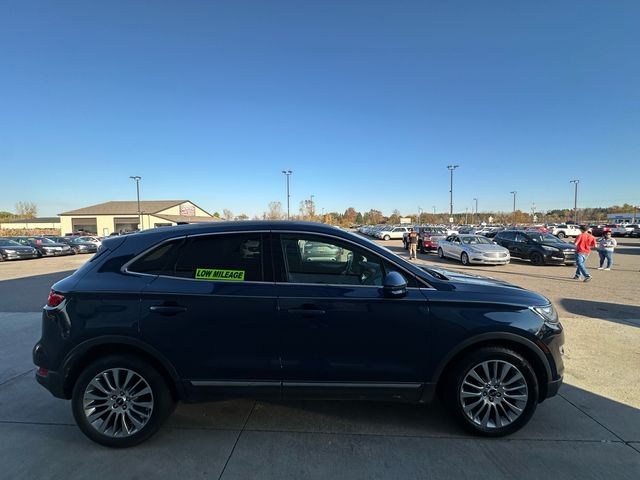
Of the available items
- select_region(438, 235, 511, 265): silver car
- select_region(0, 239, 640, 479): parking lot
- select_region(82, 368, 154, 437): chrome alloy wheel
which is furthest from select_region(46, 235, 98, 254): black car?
select_region(82, 368, 154, 437): chrome alloy wheel

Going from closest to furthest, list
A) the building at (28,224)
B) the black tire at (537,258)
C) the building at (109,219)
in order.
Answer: the black tire at (537,258)
the building at (109,219)
the building at (28,224)

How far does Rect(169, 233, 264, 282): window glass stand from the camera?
9.67 ft

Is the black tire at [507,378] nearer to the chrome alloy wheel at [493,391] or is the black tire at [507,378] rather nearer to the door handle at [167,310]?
the chrome alloy wheel at [493,391]

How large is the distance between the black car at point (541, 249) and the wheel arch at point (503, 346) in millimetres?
15754

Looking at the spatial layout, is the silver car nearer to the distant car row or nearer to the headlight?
the headlight

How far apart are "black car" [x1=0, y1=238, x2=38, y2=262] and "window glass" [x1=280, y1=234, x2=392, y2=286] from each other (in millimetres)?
27767

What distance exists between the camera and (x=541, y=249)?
1648 centimetres

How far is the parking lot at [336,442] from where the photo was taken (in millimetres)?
2586

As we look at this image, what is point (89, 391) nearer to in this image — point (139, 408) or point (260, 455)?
point (139, 408)

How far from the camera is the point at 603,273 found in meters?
13.3

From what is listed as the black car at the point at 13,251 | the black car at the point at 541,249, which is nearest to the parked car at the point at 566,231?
the black car at the point at 541,249

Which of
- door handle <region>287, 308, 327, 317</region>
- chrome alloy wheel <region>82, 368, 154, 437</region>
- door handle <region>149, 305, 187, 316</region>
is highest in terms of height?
door handle <region>149, 305, 187, 316</region>

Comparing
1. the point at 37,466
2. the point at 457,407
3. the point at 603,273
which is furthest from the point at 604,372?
the point at 603,273

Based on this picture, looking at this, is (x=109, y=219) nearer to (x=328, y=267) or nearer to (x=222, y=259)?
(x=222, y=259)
